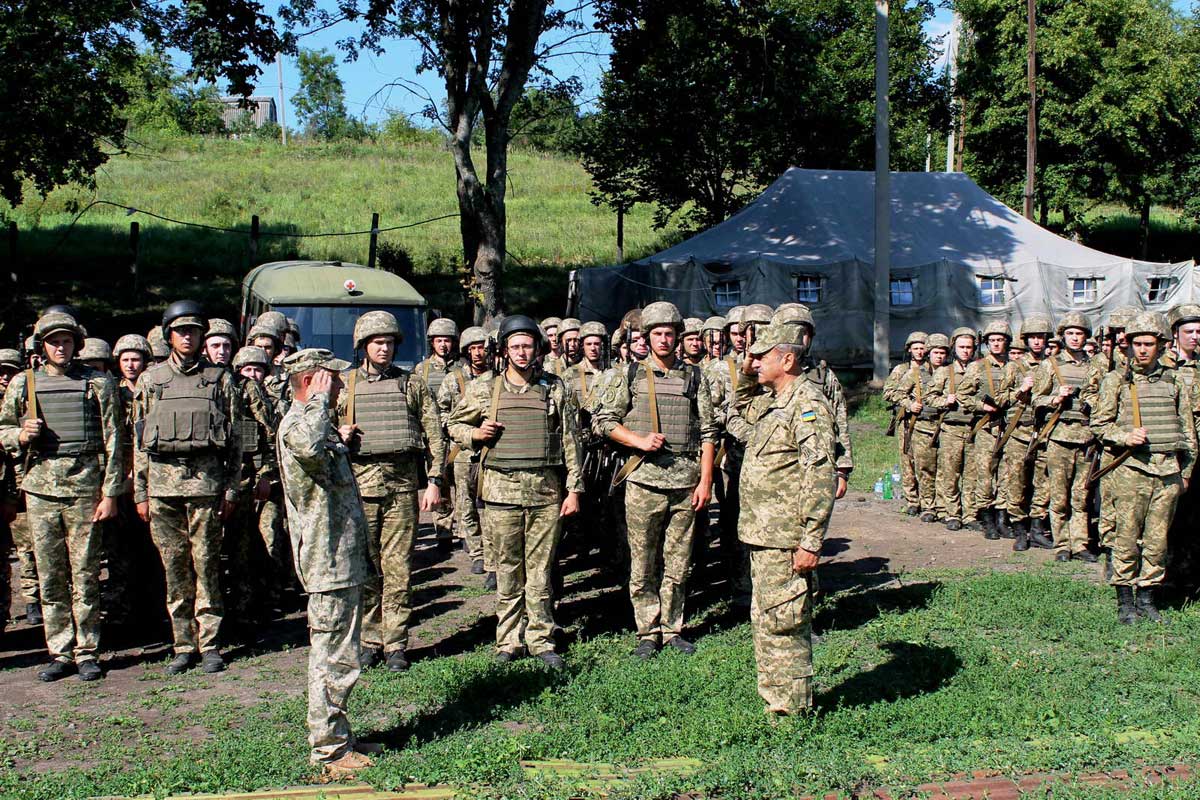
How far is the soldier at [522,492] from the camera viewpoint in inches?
274

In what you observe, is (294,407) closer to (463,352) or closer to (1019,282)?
(463,352)

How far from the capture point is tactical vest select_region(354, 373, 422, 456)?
691 centimetres

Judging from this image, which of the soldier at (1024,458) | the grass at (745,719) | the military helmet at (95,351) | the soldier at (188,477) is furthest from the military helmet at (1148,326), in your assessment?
the military helmet at (95,351)

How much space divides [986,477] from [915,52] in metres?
29.9

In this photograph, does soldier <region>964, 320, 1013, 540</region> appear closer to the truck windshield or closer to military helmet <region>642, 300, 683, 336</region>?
military helmet <region>642, 300, 683, 336</region>

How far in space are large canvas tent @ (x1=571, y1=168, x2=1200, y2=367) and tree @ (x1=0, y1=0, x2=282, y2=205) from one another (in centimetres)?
941

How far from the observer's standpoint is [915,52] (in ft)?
122

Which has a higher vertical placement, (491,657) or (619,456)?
(619,456)

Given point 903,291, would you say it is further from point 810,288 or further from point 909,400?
point 909,400

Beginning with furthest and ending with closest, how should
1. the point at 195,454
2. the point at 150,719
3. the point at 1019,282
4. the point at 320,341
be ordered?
the point at 1019,282 < the point at 320,341 < the point at 195,454 < the point at 150,719

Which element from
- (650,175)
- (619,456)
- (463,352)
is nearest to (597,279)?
(650,175)

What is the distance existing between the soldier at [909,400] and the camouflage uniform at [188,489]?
25.3 ft

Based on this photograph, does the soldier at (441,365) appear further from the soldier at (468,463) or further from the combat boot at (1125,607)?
the combat boot at (1125,607)

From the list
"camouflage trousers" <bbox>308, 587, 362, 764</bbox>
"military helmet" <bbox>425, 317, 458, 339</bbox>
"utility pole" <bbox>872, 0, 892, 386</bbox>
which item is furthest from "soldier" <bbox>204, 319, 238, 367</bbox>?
"utility pole" <bbox>872, 0, 892, 386</bbox>
